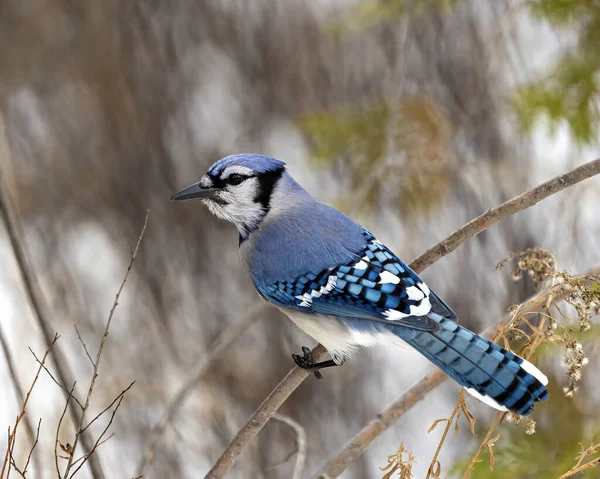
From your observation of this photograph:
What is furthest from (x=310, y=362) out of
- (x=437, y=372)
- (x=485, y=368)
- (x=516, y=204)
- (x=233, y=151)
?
(x=233, y=151)

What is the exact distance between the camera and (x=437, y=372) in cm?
176

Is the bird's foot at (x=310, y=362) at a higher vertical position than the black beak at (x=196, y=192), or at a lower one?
lower

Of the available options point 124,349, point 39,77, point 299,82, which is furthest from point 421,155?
point 39,77

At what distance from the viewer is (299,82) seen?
441cm

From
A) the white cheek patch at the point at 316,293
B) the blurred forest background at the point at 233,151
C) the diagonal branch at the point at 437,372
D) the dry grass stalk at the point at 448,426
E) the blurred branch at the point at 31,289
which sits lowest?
the dry grass stalk at the point at 448,426

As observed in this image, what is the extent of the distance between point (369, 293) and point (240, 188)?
0.54 metres

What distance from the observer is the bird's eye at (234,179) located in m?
2.14

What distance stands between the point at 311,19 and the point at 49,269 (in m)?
2.16

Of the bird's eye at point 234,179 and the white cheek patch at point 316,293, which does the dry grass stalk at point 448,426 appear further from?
the bird's eye at point 234,179

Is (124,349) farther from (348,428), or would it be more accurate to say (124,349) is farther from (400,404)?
(400,404)

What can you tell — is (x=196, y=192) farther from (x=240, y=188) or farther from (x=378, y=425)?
(x=378, y=425)

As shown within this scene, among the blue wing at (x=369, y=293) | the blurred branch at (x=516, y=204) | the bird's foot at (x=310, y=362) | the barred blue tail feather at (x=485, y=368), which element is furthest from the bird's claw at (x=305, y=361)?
the blurred branch at (x=516, y=204)

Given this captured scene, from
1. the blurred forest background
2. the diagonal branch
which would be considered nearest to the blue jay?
the diagonal branch

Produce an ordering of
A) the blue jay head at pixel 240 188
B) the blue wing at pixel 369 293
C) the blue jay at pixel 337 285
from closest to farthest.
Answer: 1. the blue jay at pixel 337 285
2. the blue wing at pixel 369 293
3. the blue jay head at pixel 240 188
